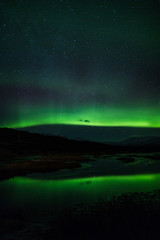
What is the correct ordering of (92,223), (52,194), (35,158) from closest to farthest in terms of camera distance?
1. (92,223)
2. (52,194)
3. (35,158)

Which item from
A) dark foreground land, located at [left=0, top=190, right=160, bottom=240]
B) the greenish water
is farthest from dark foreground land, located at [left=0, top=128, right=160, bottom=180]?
dark foreground land, located at [left=0, top=190, right=160, bottom=240]

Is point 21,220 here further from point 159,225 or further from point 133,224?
point 159,225

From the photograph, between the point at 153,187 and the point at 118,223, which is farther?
the point at 153,187

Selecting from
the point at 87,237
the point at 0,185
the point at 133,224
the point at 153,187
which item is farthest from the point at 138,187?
the point at 0,185

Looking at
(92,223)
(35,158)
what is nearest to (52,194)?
(92,223)

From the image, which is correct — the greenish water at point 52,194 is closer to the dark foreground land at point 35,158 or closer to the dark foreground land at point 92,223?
the dark foreground land at point 92,223

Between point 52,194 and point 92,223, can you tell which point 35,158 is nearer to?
point 52,194

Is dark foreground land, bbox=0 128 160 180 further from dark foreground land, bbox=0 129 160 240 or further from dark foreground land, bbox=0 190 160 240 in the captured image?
dark foreground land, bbox=0 190 160 240

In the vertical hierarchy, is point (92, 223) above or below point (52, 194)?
above

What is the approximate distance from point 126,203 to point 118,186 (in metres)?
7.64

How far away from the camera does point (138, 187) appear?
24.3 metres

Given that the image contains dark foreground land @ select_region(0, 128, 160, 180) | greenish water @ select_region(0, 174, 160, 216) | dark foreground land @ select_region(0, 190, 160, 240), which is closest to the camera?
dark foreground land @ select_region(0, 190, 160, 240)

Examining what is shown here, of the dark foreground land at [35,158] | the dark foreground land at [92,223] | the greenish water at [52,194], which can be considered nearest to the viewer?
the dark foreground land at [92,223]

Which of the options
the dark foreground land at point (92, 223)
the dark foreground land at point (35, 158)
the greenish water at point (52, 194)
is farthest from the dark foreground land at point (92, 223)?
the dark foreground land at point (35, 158)
